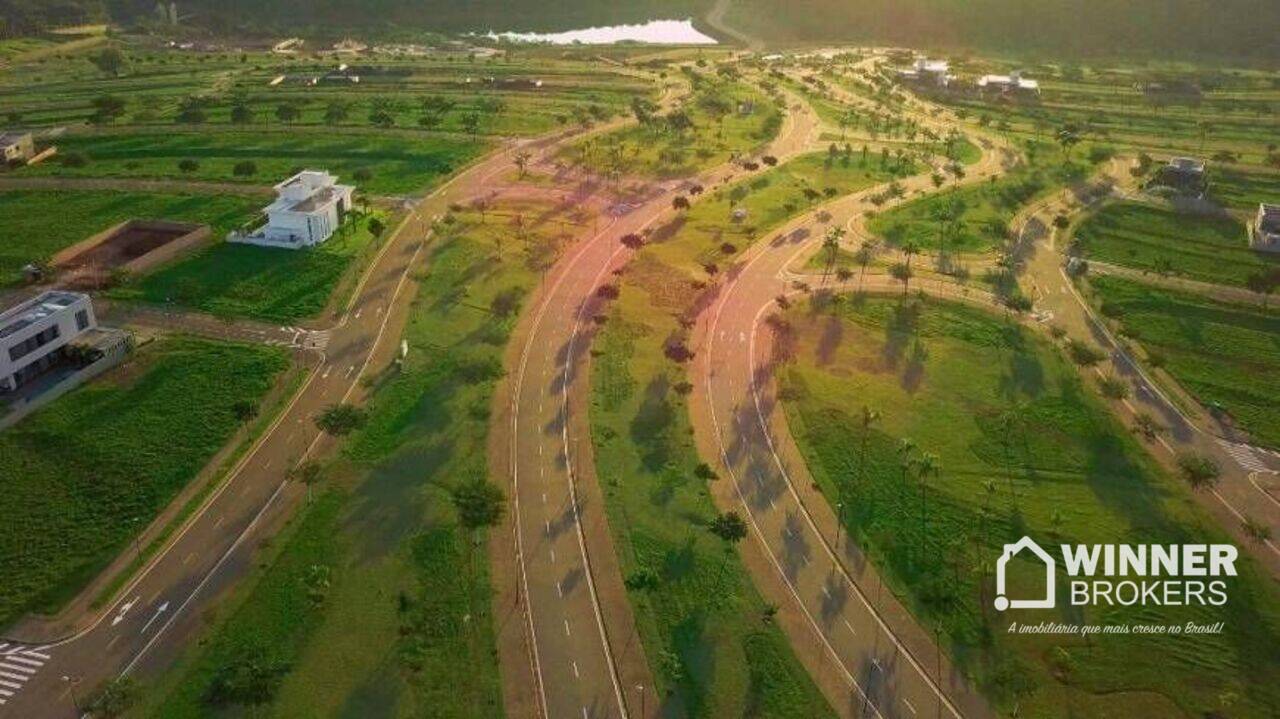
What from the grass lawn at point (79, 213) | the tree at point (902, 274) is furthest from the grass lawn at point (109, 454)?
the tree at point (902, 274)

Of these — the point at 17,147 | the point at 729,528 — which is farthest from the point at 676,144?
the point at 729,528

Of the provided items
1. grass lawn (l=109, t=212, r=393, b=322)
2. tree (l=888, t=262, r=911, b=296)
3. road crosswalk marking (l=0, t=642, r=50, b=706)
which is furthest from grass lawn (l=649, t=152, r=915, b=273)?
road crosswalk marking (l=0, t=642, r=50, b=706)

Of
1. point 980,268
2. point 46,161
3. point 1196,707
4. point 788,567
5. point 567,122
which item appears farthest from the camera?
point 567,122

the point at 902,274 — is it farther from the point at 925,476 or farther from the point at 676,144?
the point at 676,144

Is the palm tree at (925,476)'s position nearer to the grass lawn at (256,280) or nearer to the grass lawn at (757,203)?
the grass lawn at (757,203)

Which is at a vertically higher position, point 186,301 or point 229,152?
point 229,152

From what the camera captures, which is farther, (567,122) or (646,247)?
(567,122)

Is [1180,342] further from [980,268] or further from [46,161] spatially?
[46,161]

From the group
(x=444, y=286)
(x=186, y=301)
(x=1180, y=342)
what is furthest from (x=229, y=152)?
(x=1180, y=342)
